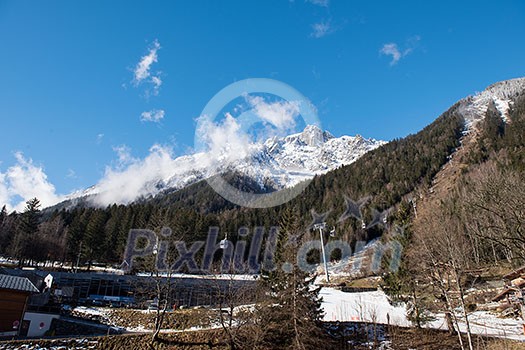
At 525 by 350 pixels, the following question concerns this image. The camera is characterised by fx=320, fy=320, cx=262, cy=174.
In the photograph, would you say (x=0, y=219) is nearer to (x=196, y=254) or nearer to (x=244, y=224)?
(x=196, y=254)

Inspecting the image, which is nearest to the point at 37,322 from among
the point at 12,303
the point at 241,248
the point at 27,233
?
the point at 12,303

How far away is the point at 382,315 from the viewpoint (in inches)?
1350

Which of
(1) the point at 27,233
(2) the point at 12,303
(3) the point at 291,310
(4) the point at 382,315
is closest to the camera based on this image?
(3) the point at 291,310

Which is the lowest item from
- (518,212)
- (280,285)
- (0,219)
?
(280,285)

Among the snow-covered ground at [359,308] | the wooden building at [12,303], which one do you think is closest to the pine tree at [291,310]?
the snow-covered ground at [359,308]

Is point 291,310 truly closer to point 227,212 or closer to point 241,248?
point 241,248

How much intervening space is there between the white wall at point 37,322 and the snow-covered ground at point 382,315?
2841cm

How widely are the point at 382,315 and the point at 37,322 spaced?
35.3m

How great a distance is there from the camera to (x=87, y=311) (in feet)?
122

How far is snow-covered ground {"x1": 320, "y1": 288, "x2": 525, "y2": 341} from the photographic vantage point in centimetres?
2577

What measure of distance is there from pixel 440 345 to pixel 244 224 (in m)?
80.1

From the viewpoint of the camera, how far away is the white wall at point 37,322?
31141 millimetres

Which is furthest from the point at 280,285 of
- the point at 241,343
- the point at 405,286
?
the point at 405,286

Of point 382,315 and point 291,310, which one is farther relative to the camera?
point 382,315
